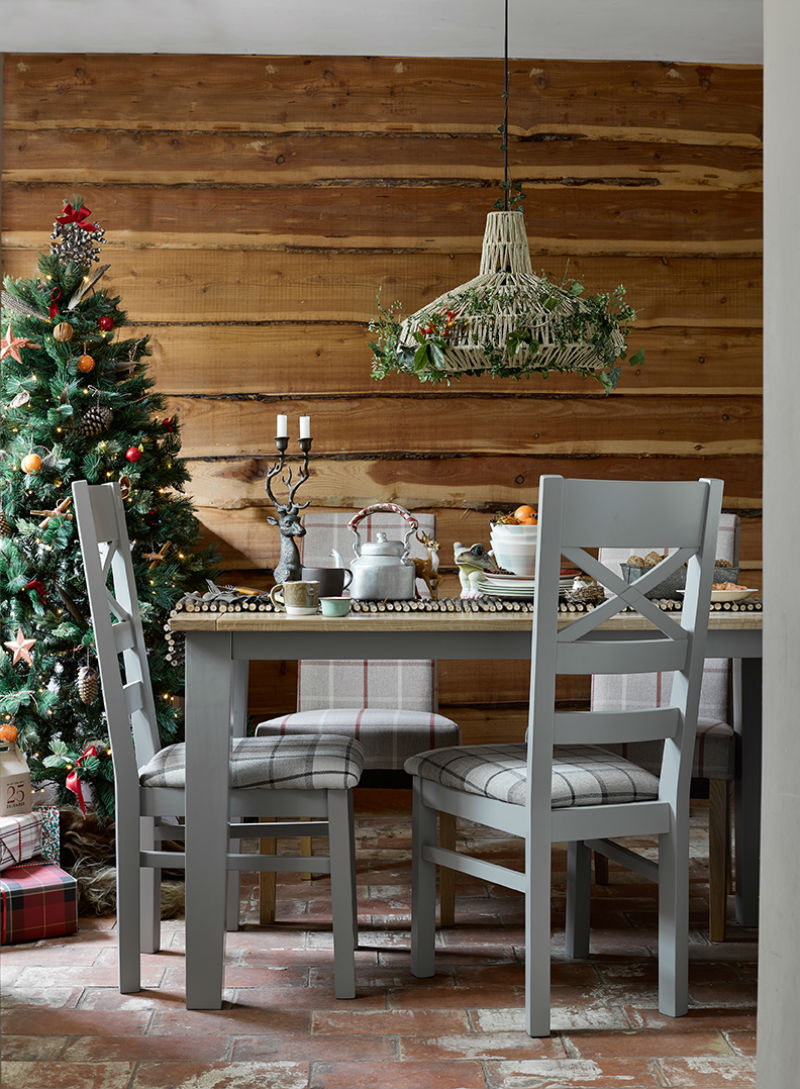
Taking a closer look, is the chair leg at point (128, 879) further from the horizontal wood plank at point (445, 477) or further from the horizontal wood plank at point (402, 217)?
the horizontal wood plank at point (402, 217)

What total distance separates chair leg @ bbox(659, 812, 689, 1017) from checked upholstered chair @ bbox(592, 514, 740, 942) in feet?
1.24

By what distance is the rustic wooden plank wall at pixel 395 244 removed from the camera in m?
3.99

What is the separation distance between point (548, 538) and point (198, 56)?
2840mm

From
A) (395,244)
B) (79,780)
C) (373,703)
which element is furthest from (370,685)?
(395,244)

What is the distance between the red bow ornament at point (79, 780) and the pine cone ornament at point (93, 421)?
2.96 ft

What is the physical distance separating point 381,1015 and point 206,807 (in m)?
0.53

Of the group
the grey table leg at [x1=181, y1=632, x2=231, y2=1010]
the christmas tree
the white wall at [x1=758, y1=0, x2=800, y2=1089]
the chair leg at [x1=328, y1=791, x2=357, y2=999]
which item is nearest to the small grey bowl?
the chair leg at [x1=328, y1=791, x2=357, y2=999]

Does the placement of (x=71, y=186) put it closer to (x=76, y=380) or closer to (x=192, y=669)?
(x=76, y=380)

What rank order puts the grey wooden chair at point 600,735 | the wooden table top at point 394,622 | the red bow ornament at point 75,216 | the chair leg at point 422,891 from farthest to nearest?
the red bow ornament at point 75,216
the chair leg at point 422,891
the wooden table top at point 394,622
the grey wooden chair at point 600,735

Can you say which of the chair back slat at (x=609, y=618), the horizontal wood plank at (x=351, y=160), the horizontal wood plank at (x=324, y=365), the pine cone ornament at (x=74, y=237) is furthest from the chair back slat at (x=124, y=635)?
the horizontal wood plank at (x=351, y=160)

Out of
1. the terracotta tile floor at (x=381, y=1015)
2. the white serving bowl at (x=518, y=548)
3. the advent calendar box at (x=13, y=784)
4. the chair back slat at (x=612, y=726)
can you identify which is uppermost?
the white serving bowl at (x=518, y=548)

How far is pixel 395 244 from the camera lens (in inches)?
159

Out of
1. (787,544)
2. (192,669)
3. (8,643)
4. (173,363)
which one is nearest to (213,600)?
(192,669)

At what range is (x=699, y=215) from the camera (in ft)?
13.4
